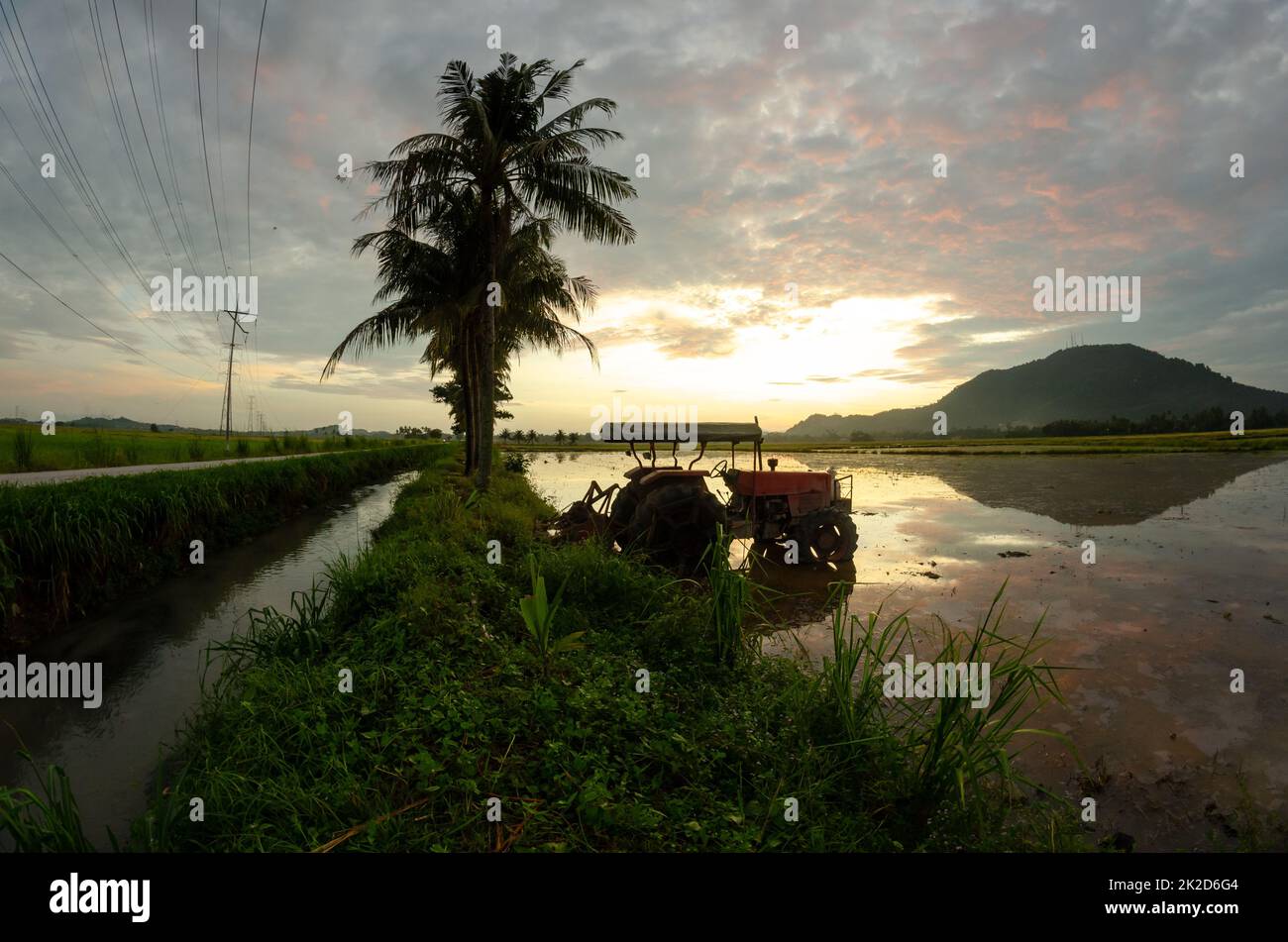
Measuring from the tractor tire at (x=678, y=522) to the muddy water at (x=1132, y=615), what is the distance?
97cm

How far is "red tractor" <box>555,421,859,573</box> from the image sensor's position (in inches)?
292

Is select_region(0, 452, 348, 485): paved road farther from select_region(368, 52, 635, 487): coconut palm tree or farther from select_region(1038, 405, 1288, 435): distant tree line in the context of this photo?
select_region(1038, 405, 1288, 435): distant tree line

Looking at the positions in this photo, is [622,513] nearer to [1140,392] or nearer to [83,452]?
[83,452]

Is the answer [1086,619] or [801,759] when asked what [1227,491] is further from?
[801,759]

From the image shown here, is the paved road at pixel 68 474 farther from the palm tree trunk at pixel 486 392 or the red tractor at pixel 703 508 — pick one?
the red tractor at pixel 703 508

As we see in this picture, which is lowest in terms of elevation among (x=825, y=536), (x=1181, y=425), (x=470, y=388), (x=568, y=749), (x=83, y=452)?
(x=568, y=749)

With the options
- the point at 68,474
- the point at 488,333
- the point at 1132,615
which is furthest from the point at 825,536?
the point at 68,474

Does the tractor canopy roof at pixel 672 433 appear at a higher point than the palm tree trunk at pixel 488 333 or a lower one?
lower

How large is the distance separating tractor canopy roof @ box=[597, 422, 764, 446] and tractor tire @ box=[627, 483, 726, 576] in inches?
40.1

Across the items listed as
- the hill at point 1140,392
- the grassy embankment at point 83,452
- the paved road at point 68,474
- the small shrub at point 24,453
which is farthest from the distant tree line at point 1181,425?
the small shrub at point 24,453

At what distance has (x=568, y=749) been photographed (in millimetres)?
2959

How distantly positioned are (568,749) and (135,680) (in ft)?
15.4

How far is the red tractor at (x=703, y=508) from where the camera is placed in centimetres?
743

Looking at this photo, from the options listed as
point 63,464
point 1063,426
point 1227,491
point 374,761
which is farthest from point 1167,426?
point 63,464
